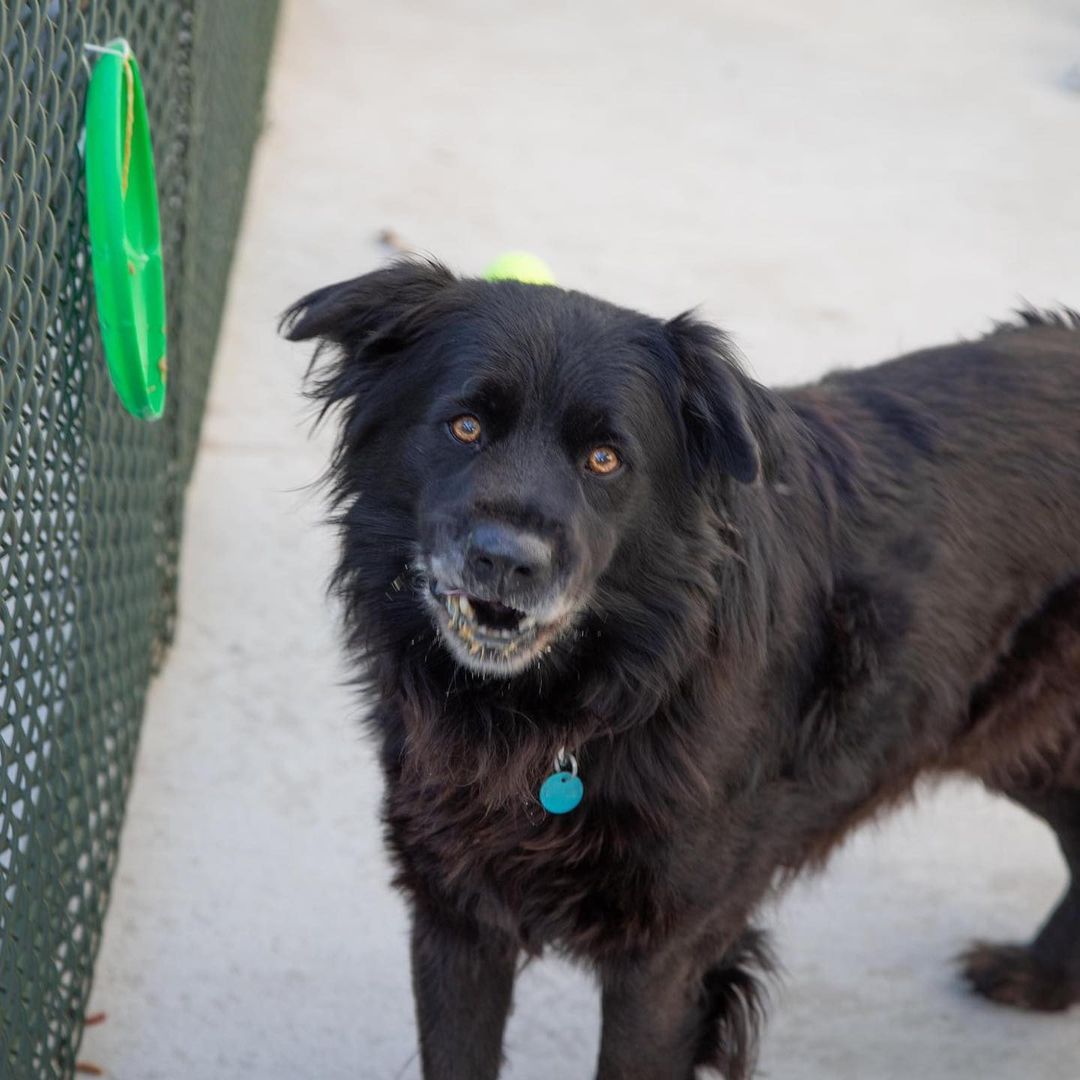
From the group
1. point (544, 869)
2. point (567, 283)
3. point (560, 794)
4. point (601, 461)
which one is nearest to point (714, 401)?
point (601, 461)

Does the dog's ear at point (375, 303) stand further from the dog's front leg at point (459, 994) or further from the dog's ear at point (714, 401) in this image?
the dog's front leg at point (459, 994)

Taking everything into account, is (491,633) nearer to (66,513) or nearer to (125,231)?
(66,513)

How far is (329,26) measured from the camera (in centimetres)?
781

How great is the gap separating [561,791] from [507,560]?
0.48 meters

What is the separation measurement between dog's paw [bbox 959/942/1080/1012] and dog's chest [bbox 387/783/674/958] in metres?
1.22

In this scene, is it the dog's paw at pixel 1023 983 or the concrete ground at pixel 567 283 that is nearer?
the concrete ground at pixel 567 283

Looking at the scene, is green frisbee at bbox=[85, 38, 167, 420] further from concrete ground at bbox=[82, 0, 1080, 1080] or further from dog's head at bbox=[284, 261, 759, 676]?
concrete ground at bbox=[82, 0, 1080, 1080]

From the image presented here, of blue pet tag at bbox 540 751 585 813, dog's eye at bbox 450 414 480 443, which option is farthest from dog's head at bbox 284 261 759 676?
blue pet tag at bbox 540 751 585 813

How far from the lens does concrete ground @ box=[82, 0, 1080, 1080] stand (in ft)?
10.4

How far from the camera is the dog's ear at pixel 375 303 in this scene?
2.47m

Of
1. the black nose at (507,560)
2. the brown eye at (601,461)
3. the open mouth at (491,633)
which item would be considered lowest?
the open mouth at (491,633)

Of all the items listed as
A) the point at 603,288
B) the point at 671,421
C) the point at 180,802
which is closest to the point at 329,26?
the point at 603,288

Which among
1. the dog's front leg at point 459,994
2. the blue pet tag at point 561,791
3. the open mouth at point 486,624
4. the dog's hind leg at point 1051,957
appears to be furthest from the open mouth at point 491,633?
the dog's hind leg at point 1051,957

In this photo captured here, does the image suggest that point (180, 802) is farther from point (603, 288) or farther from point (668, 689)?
point (603, 288)
